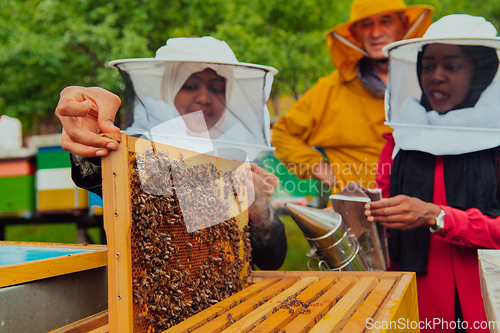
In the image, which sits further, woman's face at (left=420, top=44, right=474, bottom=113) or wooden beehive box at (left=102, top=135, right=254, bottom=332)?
woman's face at (left=420, top=44, right=474, bottom=113)

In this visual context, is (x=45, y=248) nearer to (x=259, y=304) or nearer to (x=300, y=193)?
(x=259, y=304)

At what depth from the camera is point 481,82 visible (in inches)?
90.7

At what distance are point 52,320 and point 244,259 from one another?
2.73 ft

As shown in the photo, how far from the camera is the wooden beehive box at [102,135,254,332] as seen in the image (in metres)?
1.19

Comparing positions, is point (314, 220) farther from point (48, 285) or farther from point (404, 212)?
point (48, 285)

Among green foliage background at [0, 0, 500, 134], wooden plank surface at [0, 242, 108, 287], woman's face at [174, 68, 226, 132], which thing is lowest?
wooden plank surface at [0, 242, 108, 287]

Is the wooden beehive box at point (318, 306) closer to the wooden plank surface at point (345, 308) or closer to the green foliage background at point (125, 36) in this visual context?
the wooden plank surface at point (345, 308)

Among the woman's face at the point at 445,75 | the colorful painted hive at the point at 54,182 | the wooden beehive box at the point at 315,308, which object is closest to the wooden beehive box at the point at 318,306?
the wooden beehive box at the point at 315,308

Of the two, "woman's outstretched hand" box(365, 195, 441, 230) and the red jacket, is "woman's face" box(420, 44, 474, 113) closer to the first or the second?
the red jacket

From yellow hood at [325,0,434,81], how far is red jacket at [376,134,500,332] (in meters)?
1.50

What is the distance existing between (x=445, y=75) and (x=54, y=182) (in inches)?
Result: 218

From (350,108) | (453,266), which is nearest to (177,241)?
(453,266)

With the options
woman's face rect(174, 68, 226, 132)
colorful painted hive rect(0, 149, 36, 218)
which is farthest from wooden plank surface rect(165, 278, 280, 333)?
colorful painted hive rect(0, 149, 36, 218)

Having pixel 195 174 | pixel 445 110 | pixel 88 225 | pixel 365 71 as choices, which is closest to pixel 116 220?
pixel 195 174
